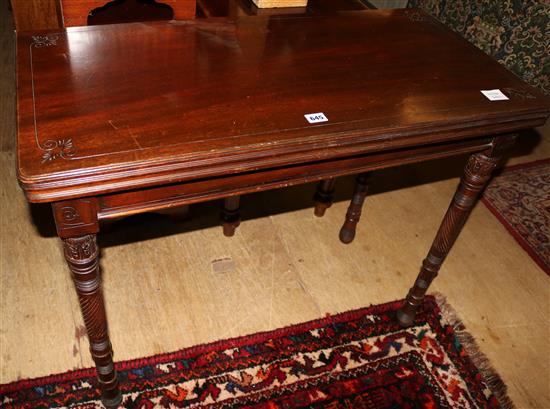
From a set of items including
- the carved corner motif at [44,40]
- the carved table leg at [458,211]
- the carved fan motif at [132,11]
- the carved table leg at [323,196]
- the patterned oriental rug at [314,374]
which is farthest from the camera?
the carved table leg at [323,196]

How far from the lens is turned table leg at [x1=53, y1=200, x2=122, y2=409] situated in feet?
3.23

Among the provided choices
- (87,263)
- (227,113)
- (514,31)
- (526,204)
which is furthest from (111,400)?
(514,31)

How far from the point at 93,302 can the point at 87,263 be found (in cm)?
14

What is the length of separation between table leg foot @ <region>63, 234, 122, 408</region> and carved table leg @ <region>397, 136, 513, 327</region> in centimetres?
101

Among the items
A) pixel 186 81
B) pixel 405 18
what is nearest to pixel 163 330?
pixel 186 81

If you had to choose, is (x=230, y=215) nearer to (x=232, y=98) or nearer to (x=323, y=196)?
(x=323, y=196)

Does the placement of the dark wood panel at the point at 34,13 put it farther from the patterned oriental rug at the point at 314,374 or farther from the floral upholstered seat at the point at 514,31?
the floral upholstered seat at the point at 514,31

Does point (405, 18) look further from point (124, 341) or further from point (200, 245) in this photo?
point (124, 341)

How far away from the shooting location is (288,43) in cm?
145

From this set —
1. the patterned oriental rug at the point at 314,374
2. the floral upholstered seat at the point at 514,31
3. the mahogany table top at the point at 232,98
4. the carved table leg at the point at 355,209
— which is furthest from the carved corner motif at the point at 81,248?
the floral upholstered seat at the point at 514,31

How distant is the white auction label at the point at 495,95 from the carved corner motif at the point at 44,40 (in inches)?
43.4

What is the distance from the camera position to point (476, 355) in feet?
6.01

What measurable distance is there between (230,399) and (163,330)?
34cm

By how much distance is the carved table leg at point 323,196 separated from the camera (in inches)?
85.0
